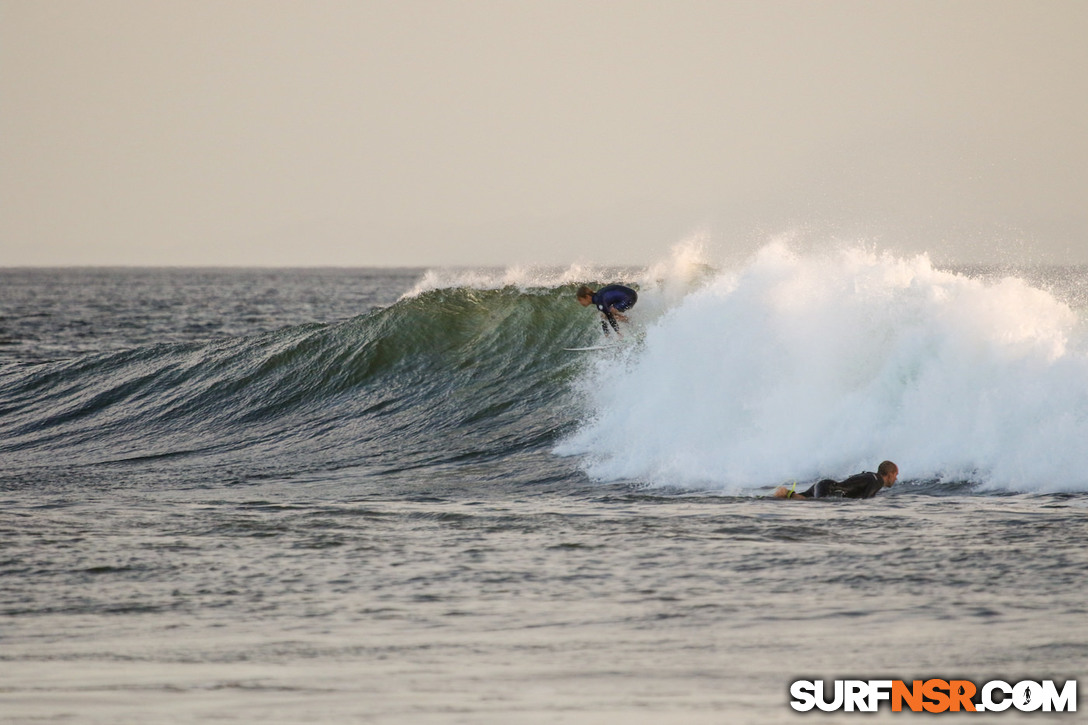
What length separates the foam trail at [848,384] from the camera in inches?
514

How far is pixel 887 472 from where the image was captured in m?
12.3

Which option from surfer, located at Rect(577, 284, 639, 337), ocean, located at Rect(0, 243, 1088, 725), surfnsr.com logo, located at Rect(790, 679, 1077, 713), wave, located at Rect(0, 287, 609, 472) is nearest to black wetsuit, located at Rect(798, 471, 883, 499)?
ocean, located at Rect(0, 243, 1088, 725)

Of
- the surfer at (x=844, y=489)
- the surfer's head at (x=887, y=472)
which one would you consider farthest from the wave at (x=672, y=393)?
the surfer at (x=844, y=489)

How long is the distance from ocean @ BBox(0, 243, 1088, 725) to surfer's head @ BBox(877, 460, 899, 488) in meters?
0.25

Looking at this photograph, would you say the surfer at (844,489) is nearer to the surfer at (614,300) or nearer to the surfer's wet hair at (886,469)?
the surfer's wet hair at (886,469)

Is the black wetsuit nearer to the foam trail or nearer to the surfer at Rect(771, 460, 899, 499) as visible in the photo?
the surfer at Rect(771, 460, 899, 499)

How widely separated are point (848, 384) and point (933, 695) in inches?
350

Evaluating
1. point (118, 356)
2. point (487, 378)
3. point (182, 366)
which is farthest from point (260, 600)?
point (118, 356)

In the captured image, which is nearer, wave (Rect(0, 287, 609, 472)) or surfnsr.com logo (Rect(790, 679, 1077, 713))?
surfnsr.com logo (Rect(790, 679, 1077, 713))

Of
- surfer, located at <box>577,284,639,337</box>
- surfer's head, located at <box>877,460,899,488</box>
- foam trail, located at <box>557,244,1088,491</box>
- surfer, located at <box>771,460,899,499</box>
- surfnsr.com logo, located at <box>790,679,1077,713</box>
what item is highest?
surfer, located at <box>577,284,639,337</box>

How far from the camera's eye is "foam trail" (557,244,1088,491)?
13062mm

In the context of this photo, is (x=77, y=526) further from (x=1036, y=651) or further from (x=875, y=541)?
(x=1036, y=651)

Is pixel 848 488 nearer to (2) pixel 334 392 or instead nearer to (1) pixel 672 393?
(1) pixel 672 393

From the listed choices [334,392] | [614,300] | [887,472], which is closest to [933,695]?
[887,472]
